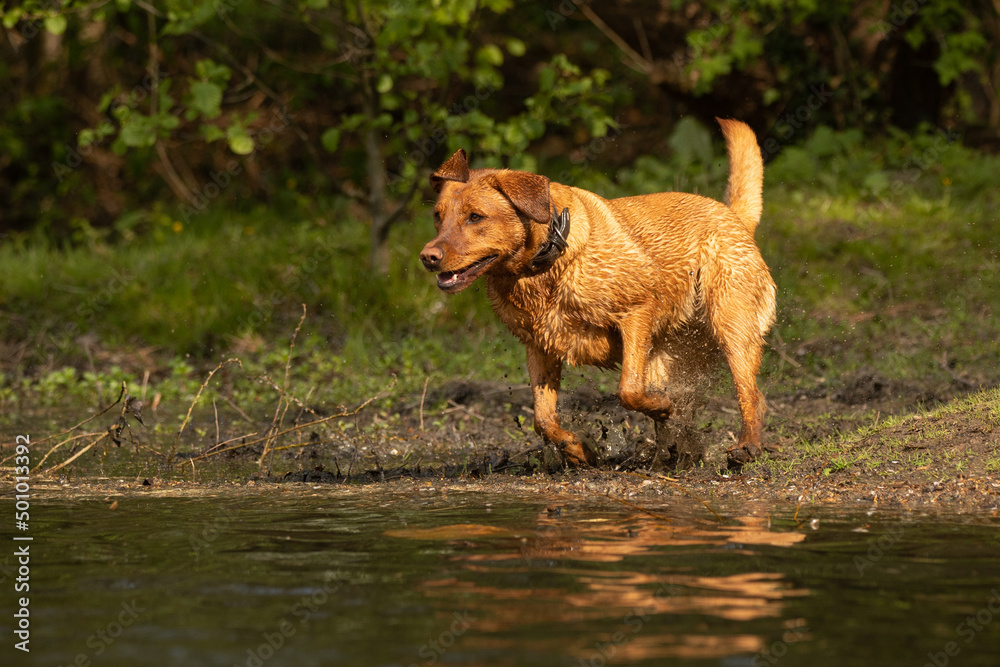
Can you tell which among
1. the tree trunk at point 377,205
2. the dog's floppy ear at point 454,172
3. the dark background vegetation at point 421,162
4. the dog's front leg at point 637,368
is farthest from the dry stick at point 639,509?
the tree trunk at point 377,205

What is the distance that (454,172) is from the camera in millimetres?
6410

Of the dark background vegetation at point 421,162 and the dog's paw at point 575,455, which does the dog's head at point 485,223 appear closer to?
the dog's paw at point 575,455

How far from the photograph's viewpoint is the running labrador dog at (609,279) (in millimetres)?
6184

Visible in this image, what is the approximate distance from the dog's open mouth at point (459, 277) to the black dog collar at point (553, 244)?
35cm

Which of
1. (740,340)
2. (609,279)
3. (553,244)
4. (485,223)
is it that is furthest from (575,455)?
(485,223)

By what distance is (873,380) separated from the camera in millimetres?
8820

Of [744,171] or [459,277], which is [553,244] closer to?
[459,277]

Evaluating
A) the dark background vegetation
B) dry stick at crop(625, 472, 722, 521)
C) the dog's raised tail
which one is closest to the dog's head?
dry stick at crop(625, 472, 722, 521)

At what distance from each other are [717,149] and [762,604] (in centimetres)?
1134

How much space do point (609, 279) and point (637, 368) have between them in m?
0.55

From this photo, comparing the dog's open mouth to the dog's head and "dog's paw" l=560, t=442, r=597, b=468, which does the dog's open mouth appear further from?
"dog's paw" l=560, t=442, r=597, b=468

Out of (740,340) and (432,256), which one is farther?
(740,340)

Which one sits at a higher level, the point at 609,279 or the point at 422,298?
the point at 609,279

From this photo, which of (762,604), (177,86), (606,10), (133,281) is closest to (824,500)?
(762,604)
